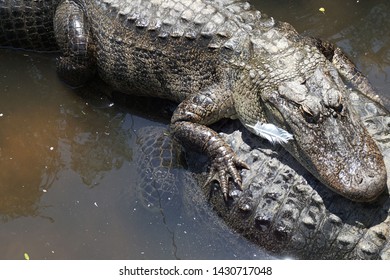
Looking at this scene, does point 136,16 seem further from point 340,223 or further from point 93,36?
point 340,223

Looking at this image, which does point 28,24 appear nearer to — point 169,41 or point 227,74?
point 169,41

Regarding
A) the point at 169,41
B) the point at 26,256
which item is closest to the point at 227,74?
the point at 169,41

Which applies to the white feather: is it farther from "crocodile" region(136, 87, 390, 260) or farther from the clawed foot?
the clawed foot

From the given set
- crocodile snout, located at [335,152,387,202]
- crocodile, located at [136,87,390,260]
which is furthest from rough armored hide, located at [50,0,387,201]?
crocodile, located at [136,87,390,260]

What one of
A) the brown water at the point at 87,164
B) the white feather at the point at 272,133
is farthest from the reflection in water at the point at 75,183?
the white feather at the point at 272,133

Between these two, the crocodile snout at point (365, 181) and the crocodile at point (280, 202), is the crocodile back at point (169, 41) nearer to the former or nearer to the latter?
the crocodile at point (280, 202)

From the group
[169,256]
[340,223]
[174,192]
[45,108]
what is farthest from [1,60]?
[340,223]
